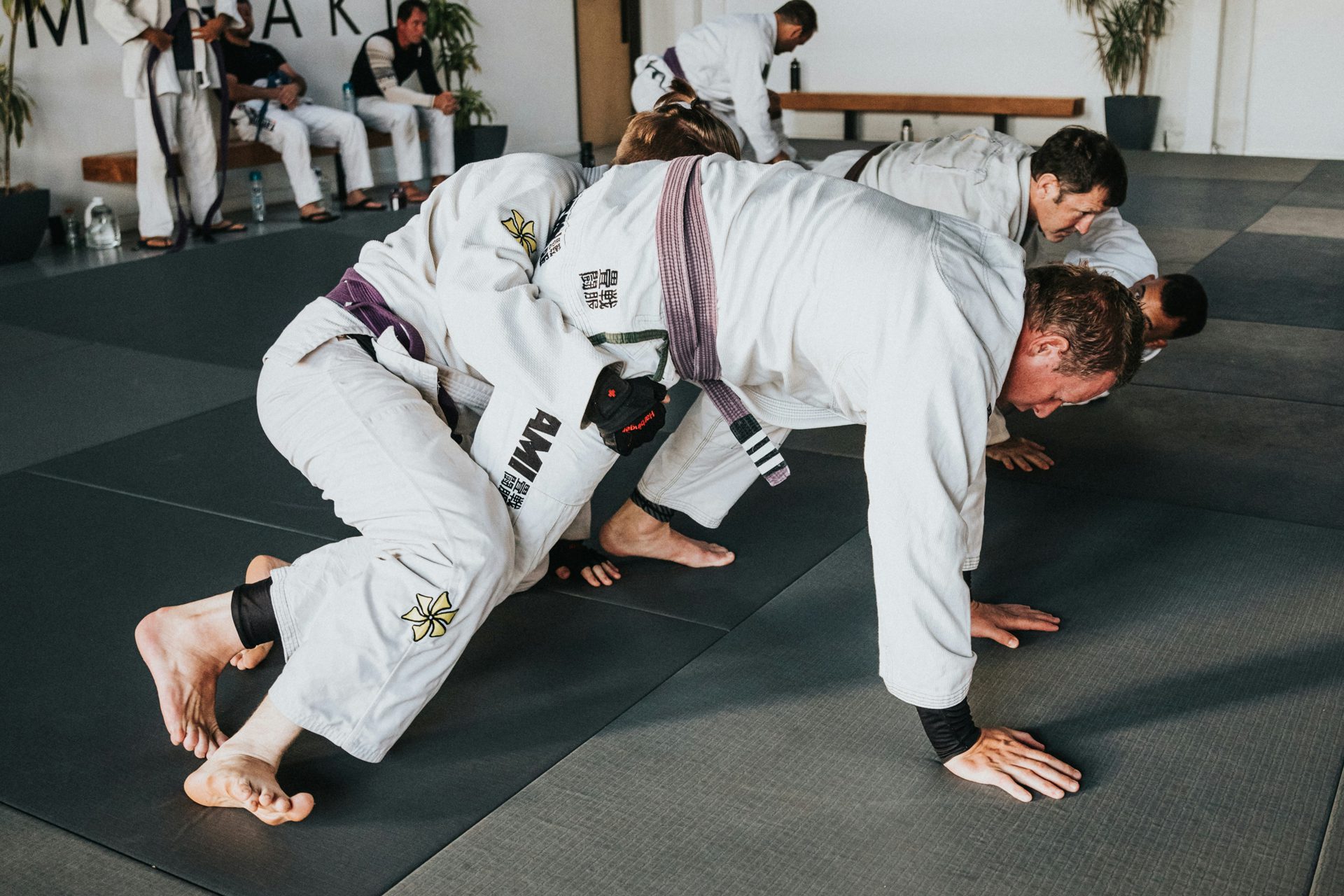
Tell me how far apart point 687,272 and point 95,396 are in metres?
2.97

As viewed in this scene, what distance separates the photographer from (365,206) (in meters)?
8.19

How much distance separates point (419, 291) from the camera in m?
2.45

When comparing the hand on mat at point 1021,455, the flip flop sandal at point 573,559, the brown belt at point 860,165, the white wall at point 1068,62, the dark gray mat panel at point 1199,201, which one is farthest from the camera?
the white wall at point 1068,62

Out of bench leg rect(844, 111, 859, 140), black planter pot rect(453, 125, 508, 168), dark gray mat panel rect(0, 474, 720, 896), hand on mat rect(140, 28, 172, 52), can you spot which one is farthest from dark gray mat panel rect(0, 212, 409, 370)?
bench leg rect(844, 111, 859, 140)

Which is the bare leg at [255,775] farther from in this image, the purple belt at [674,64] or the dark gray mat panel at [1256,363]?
the purple belt at [674,64]

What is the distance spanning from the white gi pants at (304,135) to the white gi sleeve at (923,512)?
6649 millimetres

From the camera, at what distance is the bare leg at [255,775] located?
1.95 meters

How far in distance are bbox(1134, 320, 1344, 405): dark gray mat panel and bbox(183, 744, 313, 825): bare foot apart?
281 cm

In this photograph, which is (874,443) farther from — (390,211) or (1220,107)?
(1220,107)

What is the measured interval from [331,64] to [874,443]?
806 cm

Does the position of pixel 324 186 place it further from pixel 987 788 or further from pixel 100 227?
pixel 987 788

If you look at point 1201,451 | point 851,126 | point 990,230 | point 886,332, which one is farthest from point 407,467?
point 851,126

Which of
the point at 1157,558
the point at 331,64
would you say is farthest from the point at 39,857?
the point at 331,64

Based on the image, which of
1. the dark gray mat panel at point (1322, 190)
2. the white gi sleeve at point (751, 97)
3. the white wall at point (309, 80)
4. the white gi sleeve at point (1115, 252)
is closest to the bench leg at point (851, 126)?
the white wall at point (309, 80)
